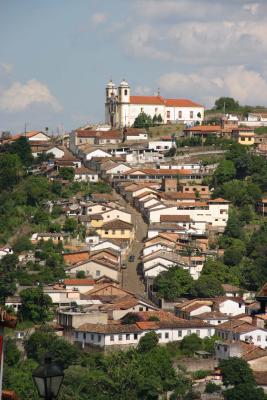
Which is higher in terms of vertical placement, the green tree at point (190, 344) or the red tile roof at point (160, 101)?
the red tile roof at point (160, 101)

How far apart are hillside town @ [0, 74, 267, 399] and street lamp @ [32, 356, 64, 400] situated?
21114 mm

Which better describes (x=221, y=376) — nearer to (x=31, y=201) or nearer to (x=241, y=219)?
(x=241, y=219)

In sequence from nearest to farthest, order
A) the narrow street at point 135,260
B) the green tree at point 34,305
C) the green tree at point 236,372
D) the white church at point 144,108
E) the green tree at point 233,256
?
1. the green tree at point 236,372
2. the green tree at point 34,305
3. the narrow street at point 135,260
4. the green tree at point 233,256
5. the white church at point 144,108

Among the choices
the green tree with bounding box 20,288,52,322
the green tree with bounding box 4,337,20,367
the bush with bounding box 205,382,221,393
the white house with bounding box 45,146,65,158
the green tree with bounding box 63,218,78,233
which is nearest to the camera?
the bush with bounding box 205,382,221,393

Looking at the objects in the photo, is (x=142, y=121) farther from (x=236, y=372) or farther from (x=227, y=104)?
(x=236, y=372)

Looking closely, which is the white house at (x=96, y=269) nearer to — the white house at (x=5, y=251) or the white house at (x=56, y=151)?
the white house at (x=5, y=251)

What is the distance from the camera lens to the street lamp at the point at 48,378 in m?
5.33

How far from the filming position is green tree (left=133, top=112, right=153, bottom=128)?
62688 millimetres

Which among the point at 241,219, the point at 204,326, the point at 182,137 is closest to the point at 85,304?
the point at 204,326

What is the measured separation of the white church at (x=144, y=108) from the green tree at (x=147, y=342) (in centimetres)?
3369

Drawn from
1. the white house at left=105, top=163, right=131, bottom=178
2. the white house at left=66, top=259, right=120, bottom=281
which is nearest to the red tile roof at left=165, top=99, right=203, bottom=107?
the white house at left=105, top=163, right=131, bottom=178

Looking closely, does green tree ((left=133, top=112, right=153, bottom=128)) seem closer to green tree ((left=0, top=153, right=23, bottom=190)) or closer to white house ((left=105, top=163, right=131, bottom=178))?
white house ((left=105, top=163, right=131, bottom=178))

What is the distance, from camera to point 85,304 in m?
35.6

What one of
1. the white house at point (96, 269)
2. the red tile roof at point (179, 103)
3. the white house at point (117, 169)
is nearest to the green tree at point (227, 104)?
the red tile roof at point (179, 103)
